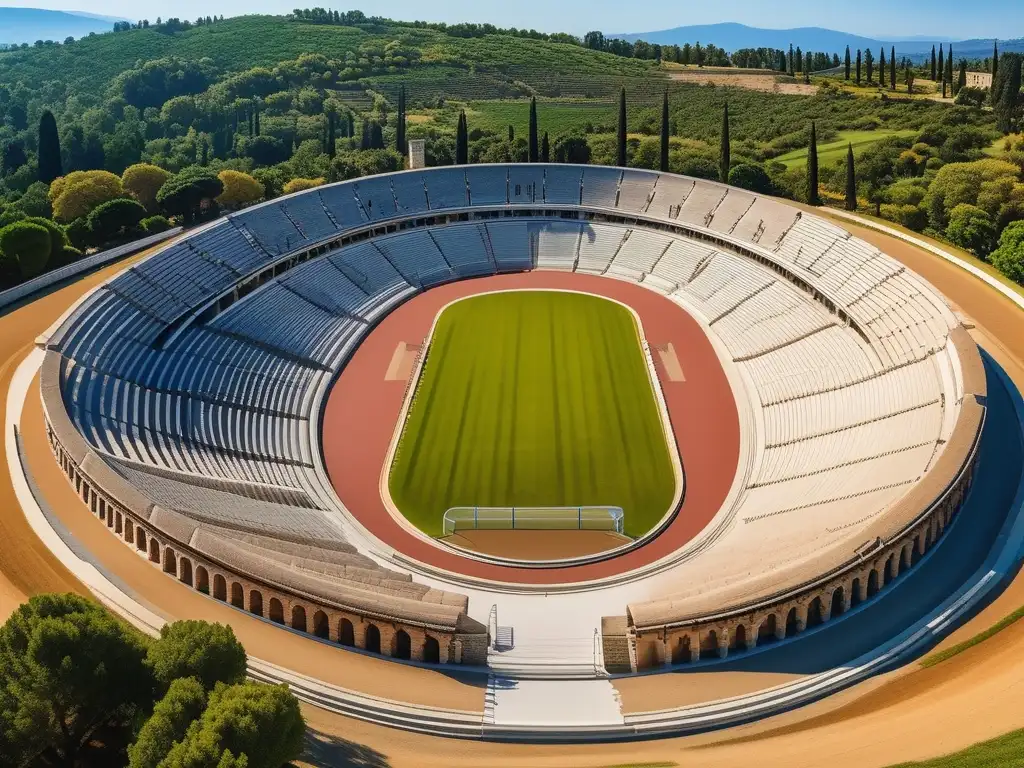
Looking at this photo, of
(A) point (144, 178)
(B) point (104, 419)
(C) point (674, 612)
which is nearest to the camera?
(C) point (674, 612)

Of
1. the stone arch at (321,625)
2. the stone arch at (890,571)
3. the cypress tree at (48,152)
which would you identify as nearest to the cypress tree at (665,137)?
the cypress tree at (48,152)

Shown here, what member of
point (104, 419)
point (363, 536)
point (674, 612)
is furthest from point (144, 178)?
point (674, 612)

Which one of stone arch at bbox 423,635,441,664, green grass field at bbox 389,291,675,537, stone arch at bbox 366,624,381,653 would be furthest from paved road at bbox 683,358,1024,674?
green grass field at bbox 389,291,675,537

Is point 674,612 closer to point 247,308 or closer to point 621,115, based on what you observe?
point 247,308

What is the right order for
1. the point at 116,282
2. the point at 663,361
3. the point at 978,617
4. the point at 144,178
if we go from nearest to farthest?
the point at 978,617 < the point at 116,282 < the point at 663,361 < the point at 144,178

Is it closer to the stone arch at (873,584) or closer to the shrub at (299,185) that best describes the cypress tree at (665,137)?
the shrub at (299,185)

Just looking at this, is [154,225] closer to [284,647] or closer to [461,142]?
[461,142]
